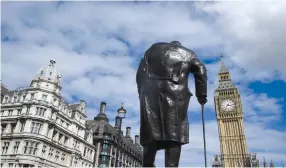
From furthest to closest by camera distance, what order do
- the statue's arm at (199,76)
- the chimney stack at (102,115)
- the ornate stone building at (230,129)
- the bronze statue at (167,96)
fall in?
the ornate stone building at (230,129) < the chimney stack at (102,115) < the statue's arm at (199,76) < the bronze statue at (167,96)

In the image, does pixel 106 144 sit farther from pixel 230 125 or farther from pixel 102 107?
pixel 230 125

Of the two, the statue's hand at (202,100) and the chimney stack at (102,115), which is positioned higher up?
the chimney stack at (102,115)

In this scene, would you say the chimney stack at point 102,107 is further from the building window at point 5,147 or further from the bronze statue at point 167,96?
the bronze statue at point 167,96

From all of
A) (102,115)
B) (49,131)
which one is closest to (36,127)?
(49,131)

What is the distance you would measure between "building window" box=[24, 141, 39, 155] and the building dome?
31.2 feet

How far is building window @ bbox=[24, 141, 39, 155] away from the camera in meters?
36.2

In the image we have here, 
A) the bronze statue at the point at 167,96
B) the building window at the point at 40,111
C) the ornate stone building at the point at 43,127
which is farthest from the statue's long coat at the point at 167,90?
the building window at the point at 40,111

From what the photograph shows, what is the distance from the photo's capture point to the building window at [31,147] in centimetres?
3616

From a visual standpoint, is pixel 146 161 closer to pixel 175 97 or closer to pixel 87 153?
pixel 175 97

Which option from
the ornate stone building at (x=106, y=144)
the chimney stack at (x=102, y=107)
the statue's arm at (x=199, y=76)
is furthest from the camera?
the chimney stack at (x=102, y=107)

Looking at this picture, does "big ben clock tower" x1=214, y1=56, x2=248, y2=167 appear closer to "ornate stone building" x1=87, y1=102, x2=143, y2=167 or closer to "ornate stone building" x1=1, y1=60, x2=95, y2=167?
"ornate stone building" x1=87, y1=102, x2=143, y2=167

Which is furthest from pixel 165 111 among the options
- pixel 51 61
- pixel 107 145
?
pixel 107 145

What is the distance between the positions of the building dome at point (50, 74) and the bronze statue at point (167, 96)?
37.6 meters

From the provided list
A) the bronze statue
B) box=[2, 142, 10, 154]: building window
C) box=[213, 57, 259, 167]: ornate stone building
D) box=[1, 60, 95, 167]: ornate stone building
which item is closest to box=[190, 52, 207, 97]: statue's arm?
the bronze statue
